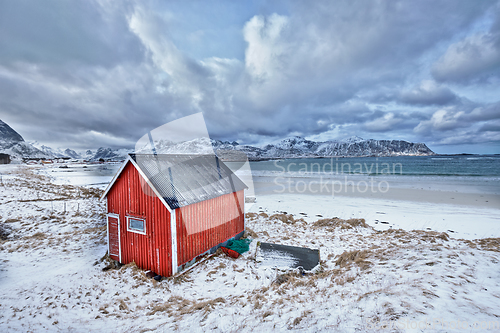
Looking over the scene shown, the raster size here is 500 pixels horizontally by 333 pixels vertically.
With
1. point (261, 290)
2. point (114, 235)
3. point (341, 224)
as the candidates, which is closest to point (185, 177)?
point (114, 235)

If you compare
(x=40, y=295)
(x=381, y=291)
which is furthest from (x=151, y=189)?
(x=381, y=291)

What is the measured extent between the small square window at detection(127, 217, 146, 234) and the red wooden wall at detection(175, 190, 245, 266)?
176 cm

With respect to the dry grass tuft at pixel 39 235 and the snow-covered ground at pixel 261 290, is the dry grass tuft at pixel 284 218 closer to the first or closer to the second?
the snow-covered ground at pixel 261 290

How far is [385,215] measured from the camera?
59.6 feet

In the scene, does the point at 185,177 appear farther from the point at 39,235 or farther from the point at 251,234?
the point at 39,235

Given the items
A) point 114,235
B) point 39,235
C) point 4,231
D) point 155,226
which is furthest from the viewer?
point 4,231

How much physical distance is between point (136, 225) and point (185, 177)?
3056mm

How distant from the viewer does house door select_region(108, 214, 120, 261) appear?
32.8 ft

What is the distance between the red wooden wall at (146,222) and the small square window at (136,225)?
19 cm

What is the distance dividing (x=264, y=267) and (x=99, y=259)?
829 centimetres

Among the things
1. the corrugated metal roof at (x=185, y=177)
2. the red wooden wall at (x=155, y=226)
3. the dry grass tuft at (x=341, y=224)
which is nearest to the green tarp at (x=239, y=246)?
the red wooden wall at (x=155, y=226)

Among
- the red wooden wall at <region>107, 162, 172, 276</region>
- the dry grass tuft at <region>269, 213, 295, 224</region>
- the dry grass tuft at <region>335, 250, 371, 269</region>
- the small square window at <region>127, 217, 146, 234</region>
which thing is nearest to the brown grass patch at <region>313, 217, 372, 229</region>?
the dry grass tuft at <region>269, 213, 295, 224</region>

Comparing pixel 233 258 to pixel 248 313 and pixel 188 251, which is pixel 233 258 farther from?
pixel 248 313

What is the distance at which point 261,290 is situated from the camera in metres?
7.36
